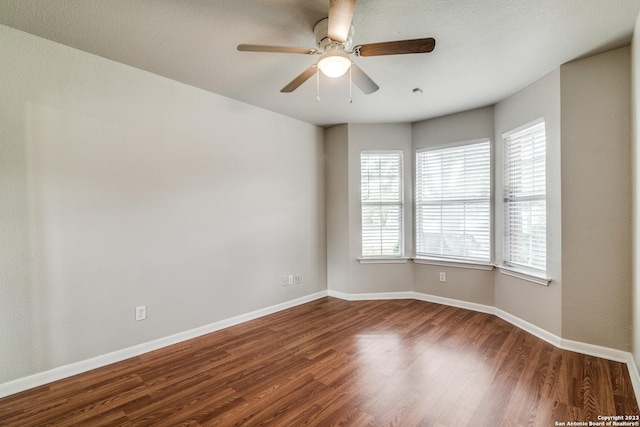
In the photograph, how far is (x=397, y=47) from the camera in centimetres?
179

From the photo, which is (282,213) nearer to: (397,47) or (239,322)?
(239,322)

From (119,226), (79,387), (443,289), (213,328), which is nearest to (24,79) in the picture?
(119,226)

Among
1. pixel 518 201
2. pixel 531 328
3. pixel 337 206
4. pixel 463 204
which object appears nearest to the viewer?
pixel 531 328

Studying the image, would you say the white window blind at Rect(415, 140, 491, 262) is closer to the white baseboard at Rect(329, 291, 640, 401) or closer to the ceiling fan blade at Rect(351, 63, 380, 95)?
the white baseboard at Rect(329, 291, 640, 401)

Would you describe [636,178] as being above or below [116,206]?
above

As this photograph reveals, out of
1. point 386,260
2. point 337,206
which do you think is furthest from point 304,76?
point 386,260

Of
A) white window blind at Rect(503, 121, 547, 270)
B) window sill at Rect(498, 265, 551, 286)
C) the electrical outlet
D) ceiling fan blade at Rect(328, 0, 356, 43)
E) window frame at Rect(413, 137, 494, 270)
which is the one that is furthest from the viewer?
window frame at Rect(413, 137, 494, 270)

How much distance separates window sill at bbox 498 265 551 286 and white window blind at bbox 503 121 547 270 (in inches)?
3.7

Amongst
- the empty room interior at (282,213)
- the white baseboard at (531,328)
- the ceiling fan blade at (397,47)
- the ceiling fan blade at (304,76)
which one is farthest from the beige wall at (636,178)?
the ceiling fan blade at (304,76)

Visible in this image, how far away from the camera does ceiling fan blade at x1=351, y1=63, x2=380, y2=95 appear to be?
6.62 ft

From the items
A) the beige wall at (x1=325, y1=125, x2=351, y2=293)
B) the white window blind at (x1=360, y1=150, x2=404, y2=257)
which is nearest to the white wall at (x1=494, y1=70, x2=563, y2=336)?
the white window blind at (x1=360, y1=150, x2=404, y2=257)

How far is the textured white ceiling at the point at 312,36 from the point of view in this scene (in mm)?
1883

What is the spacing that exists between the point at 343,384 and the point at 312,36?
256 centimetres

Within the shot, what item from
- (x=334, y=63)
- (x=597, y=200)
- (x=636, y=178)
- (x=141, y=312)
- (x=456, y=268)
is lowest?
(x=141, y=312)
